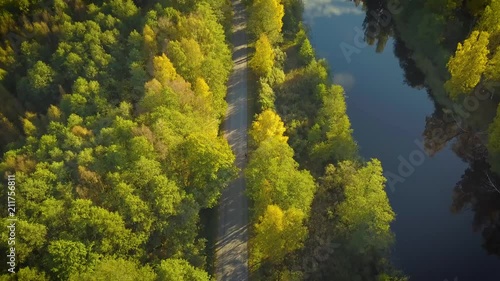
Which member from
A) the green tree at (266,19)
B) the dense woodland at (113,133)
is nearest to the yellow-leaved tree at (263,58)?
the green tree at (266,19)

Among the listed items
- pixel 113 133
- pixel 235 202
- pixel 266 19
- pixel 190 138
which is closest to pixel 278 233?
pixel 235 202

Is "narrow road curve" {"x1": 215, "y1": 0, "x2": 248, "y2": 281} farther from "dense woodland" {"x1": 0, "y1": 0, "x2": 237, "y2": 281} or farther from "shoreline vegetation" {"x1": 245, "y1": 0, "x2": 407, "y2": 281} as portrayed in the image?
"dense woodland" {"x1": 0, "y1": 0, "x2": 237, "y2": 281}

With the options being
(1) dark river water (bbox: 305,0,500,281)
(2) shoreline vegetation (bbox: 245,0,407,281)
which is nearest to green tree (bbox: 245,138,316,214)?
(2) shoreline vegetation (bbox: 245,0,407,281)

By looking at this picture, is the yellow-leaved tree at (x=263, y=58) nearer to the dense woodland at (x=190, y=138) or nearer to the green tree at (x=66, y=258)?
the dense woodland at (x=190, y=138)

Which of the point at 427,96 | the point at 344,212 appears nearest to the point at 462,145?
the point at 427,96

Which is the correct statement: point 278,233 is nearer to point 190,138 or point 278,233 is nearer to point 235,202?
point 235,202

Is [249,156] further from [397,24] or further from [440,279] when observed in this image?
[397,24]

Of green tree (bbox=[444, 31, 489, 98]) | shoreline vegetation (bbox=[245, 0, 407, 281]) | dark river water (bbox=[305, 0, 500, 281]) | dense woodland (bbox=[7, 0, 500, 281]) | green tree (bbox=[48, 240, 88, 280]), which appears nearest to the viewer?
green tree (bbox=[48, 240, 88, 280])
